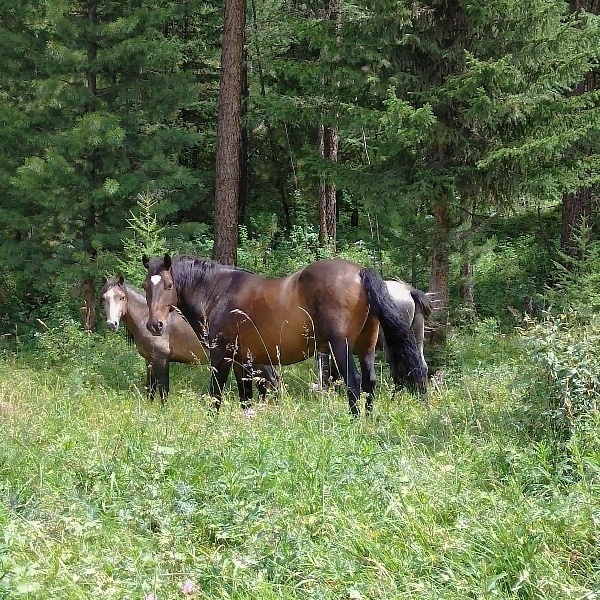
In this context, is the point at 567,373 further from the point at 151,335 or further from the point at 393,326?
the point at 151,335

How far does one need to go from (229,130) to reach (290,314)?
5468mm

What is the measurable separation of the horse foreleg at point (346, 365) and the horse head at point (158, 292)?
1.90 meters

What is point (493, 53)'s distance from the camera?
311 inches

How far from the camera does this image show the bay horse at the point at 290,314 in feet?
20.8

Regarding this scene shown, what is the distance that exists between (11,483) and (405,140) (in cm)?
546

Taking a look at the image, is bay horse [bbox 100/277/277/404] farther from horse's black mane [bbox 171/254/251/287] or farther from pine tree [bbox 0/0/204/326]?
pine tree [bbox 0/0/204/326]

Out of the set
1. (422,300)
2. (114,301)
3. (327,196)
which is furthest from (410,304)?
(327,196)

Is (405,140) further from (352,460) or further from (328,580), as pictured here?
(328,580)

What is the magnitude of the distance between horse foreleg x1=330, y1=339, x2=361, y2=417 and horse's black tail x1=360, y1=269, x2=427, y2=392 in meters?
0.42

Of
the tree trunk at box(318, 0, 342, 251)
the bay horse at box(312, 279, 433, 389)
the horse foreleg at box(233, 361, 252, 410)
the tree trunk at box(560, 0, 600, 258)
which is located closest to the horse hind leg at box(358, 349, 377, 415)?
the bay horse at box(312, 279, 433, 389)

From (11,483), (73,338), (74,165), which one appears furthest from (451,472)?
(74,165)

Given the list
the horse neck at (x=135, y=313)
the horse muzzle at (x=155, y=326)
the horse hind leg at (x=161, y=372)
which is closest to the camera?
the horse muzzle at (x=155, y=326)

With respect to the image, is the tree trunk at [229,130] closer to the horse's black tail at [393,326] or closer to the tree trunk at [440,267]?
the tree trunk at [440,267]

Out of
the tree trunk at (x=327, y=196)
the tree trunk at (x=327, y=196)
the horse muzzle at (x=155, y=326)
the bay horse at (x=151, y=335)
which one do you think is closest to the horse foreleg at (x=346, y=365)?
the horse muzzle at (x=155, y=326)
